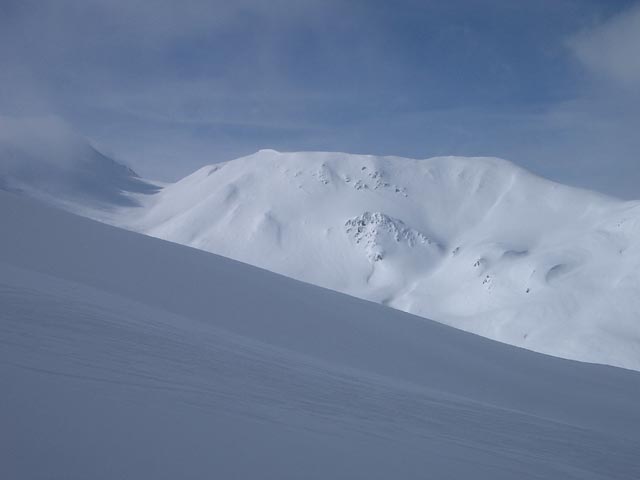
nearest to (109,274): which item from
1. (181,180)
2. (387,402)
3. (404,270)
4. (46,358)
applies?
(46,358)

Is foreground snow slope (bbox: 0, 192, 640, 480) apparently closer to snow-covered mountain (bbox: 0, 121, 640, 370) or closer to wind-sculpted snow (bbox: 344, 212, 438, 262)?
snow-covered mountain (bbox: 0, 121, 640, 370)

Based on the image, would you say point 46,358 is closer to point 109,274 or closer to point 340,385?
point 340,385

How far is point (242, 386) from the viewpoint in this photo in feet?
14.2

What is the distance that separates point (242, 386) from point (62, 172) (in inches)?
4179

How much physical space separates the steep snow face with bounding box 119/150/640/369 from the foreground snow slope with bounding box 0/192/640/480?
31020mm

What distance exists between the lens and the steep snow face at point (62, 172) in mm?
84500

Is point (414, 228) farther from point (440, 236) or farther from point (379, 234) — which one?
point (379, 234)

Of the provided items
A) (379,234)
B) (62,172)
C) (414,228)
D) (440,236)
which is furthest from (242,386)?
(62,172)

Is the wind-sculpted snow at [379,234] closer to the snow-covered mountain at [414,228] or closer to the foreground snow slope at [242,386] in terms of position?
the snow-covered mountain at [414,228]

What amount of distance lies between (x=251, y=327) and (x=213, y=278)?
2292mm

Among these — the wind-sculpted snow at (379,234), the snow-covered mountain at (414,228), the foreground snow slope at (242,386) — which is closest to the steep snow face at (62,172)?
the snow-covered mountain at (414,228)

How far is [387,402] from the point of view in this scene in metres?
5.12

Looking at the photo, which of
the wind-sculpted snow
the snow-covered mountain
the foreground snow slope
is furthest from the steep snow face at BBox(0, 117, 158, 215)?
the foreground snow slope

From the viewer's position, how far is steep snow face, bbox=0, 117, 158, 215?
8450 centimetres
